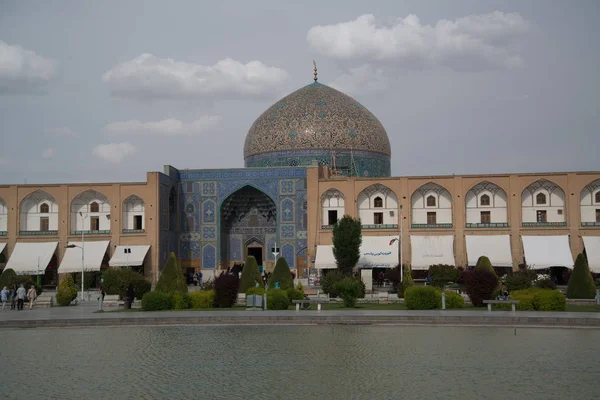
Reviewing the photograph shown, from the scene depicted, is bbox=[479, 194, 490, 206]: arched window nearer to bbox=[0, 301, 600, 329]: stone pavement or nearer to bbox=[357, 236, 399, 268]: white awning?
bbox=[357, 236, 399, 268]: white awning

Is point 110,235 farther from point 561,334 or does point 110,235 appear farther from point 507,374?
point 507,374

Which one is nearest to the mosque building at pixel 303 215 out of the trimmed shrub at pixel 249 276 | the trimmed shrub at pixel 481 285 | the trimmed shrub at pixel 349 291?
the trimmed shrub at pixel 249 276

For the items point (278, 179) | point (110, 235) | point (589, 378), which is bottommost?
point (589, 378)

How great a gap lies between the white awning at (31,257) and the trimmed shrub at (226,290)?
15218mm

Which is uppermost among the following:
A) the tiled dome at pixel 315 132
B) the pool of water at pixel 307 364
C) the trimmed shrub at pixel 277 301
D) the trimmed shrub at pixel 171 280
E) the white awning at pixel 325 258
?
the tiled dome at pixel 315 132

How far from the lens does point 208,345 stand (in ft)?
45.0

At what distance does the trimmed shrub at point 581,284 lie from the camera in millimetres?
22594

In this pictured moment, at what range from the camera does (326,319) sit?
17.4m

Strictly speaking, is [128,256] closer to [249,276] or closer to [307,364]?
[249,276]

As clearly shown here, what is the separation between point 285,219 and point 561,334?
22102mm

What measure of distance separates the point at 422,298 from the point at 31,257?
21472 mm

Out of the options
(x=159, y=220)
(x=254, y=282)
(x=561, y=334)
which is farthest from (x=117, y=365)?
(x=159, y=220)

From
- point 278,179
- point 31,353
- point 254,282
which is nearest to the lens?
point 31,353

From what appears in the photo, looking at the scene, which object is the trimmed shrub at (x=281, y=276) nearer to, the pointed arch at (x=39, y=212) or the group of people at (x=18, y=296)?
the group of people at (x=18, y=296)
